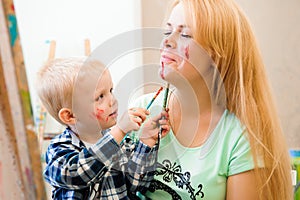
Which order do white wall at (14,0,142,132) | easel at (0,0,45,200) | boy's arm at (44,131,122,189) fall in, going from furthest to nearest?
white wall at (14,0,142,132) → boy's arm at (44,131,122,189) → easel at (0,0,45,200)

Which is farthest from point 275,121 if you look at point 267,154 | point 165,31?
point 165,31

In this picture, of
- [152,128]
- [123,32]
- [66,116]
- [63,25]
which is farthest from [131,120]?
[63,25]

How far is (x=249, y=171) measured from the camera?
934 mm

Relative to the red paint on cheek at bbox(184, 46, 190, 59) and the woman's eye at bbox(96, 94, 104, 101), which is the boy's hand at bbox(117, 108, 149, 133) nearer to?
the woman's eye at bbox(96, 94, 104, 101)

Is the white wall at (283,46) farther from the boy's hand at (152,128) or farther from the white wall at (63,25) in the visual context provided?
the boy's hand at (152,128)

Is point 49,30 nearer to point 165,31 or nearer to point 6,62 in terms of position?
point 165,31

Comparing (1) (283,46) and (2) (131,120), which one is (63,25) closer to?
(1) (283,46)

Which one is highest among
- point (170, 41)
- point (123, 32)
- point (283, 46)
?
point (170, 41)

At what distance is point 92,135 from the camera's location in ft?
3.25

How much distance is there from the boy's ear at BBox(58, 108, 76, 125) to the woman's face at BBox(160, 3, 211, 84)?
9.6 inches

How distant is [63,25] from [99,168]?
71.3 inches

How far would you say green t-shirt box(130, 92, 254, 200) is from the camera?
3.11 feet

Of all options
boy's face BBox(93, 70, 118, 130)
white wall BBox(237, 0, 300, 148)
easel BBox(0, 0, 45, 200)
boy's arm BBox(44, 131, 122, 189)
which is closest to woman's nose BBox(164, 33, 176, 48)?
boy's face BBox(93, 70, 118, 130)

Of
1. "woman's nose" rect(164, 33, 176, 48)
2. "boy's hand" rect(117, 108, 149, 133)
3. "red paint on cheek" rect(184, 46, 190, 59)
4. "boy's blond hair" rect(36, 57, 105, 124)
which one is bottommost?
"boy's hand" rect(117, 108, 149, 133)
